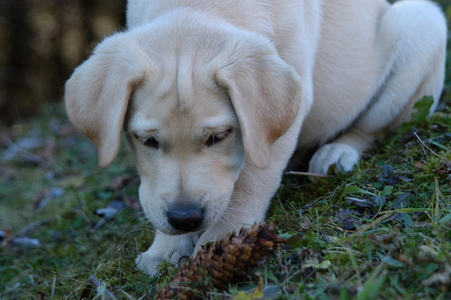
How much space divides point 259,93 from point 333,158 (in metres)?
1.53

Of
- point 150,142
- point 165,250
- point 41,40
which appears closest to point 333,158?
point 165,250

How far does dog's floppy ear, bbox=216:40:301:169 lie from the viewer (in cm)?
280

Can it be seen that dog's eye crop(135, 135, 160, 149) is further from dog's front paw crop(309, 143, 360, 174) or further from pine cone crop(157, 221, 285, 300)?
dog's front paw crop(309, 143, 360, 174)

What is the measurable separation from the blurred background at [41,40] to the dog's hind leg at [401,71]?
27.0 ft

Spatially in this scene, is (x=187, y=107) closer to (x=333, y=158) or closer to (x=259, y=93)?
(x=259, y=93)

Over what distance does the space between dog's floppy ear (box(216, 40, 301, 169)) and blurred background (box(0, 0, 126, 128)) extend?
930 cm

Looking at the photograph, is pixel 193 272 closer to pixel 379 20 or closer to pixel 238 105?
pixel 238 105

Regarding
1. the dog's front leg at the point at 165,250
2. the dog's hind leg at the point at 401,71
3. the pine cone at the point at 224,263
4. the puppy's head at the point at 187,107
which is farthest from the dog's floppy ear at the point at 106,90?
the dog's hind leg at the point at 401,71

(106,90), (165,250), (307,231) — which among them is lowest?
(165,250)

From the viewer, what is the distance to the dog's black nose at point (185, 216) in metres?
2.70

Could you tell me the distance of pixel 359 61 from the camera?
4.40 m

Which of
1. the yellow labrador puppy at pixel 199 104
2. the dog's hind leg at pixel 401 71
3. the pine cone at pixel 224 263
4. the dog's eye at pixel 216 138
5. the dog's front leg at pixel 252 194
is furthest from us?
the dog's hind leg at pixel 401 71

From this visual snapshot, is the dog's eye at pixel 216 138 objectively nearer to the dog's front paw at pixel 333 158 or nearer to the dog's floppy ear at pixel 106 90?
the dog's floppy ear at pixel 106 90

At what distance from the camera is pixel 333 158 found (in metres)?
4.19
